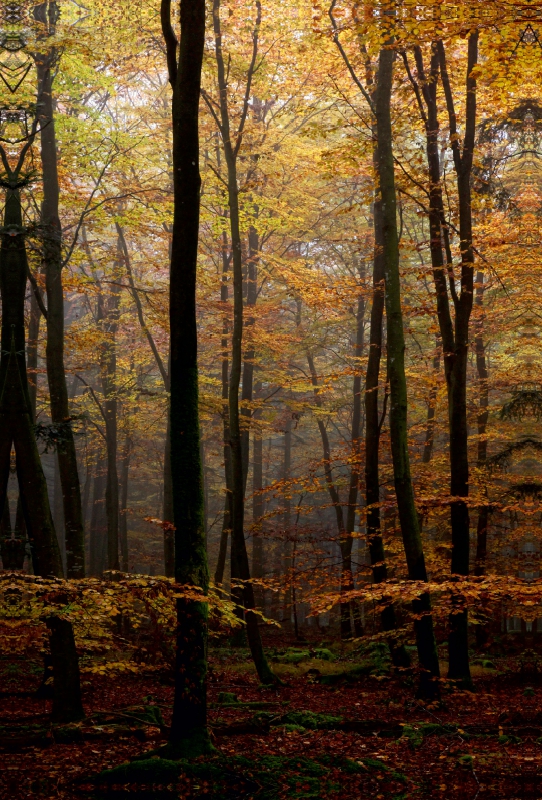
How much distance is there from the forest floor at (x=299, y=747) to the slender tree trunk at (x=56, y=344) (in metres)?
2.50

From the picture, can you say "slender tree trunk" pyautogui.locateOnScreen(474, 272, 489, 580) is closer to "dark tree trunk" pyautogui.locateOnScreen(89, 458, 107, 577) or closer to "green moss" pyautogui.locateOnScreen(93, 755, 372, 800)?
"green moss" pyautogui.locateOnScreen(93, 755, 372, 800)

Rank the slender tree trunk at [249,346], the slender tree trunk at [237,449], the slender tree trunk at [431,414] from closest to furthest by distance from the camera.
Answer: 1. the slender tree trunk at [237,449]
2. the slender tree trunk at [431,414]
3. the slender tree trunk at [249,346]

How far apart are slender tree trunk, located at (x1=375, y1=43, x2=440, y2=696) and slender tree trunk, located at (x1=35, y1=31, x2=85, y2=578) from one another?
16.5 feet

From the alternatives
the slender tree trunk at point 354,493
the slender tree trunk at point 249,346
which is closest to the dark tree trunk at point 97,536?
the slender tree trunk at point 249,346

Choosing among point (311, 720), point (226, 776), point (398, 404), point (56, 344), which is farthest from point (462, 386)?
point (56, 344)

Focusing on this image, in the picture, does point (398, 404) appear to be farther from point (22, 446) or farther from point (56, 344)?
point (56, 344)

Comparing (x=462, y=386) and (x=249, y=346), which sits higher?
(x=249, y=346)

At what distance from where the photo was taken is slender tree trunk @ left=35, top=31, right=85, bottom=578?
1048cm

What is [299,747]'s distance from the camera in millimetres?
6586

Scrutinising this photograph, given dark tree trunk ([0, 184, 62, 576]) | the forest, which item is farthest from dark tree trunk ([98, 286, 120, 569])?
dark tree trunk ([0, 184, 62, 576])

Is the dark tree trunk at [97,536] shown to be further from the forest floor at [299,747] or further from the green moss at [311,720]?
the green moss at [311,720]

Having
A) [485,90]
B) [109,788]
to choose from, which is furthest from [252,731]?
[485,90]

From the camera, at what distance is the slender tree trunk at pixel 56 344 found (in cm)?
1048

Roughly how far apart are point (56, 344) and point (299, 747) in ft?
24.8
